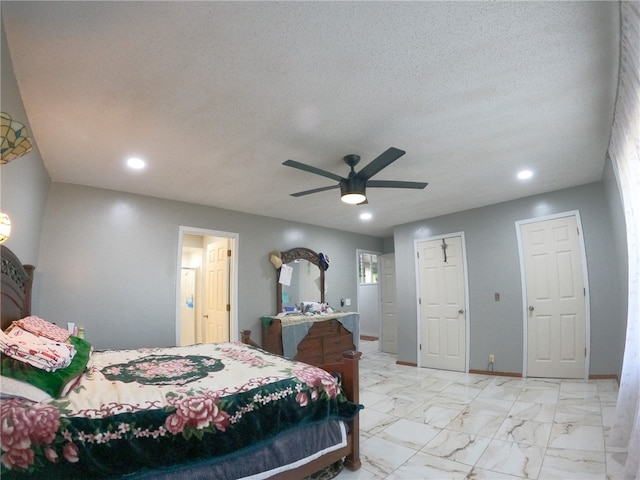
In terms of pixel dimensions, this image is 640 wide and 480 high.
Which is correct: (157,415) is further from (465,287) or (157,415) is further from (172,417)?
(465,287)

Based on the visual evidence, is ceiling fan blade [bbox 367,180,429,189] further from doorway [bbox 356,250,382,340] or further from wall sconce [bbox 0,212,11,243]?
doorway [bbox 356,250,382,340]

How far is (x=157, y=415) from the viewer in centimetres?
144

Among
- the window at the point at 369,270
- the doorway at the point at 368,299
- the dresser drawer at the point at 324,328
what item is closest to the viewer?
the dresser drawer at the point at 324,328

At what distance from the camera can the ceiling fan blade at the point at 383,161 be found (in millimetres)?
2074

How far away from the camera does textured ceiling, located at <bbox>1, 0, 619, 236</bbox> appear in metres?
1.36

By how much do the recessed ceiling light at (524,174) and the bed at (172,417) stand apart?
2683 mm

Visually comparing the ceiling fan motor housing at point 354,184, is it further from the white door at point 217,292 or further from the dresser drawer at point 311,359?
the dresser drawer at point 311,359

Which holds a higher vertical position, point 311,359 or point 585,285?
point 585,285

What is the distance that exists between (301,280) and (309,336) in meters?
0.98

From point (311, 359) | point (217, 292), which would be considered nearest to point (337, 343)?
point (311, 359)

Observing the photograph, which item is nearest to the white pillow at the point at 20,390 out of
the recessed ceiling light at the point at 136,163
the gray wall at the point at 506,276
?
the recessed ceiling light at the point at 136,163

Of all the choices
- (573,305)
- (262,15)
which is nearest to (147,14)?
(262,15)

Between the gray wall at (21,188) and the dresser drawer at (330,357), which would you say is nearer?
A: the gray wall at (21,188)

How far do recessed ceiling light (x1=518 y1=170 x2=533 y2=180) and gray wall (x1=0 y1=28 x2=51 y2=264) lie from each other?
13.4 ft
